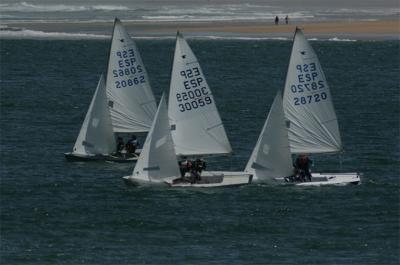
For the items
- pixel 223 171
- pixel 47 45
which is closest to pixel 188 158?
pixel 223 171

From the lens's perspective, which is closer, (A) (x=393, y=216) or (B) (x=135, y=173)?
(A) (x=393, y=216)

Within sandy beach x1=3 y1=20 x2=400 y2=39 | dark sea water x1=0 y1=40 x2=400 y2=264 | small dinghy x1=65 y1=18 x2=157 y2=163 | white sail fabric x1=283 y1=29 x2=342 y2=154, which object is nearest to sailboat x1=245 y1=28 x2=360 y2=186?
white sail fabric x1=283 y1=29 x2=342 y2=154

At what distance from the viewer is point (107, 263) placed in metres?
56.9

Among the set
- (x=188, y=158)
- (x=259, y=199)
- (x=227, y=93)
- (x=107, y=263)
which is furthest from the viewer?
(x=227, y=93)

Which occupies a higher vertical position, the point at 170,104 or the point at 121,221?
the point at 170,104

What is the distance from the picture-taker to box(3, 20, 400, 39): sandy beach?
17212 cm

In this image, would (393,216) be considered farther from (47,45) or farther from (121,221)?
(47,45)

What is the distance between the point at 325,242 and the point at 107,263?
33.3 feet

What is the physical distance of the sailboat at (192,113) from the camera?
74.1 m

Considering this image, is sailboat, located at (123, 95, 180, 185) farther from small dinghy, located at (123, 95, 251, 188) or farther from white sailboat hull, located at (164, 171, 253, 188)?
white sailboat hull, located at (164, 171, 253, 188)

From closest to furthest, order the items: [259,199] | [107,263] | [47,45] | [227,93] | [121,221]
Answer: [107,263] → [121,221] → [259,199] → [227,93] → [47,45]

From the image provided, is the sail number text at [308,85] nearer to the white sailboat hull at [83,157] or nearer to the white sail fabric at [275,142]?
the white sail fabric at [275,142]

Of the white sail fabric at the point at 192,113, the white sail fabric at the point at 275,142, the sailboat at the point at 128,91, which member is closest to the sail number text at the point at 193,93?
the white sail fabric at the point at 192,113

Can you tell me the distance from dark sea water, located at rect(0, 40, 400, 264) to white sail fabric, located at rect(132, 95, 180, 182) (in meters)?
0.88
